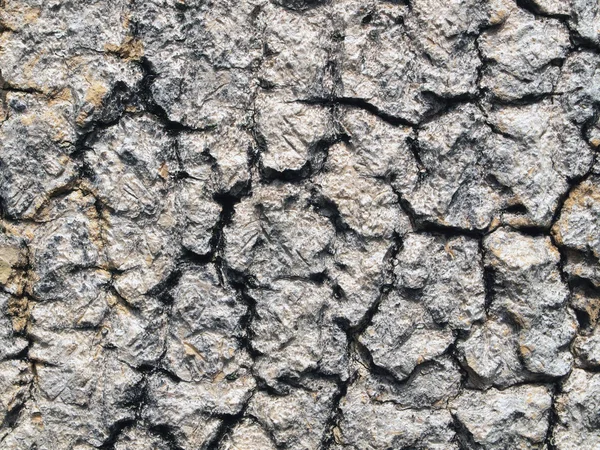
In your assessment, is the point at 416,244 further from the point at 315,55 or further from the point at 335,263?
the point at 315,55

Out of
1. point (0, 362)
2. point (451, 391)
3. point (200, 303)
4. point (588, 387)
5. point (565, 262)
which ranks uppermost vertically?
point (565, 262)

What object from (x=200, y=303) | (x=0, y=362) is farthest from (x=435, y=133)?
(x=0, y=362)

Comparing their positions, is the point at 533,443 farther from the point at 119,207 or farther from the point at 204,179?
the point at 119,207

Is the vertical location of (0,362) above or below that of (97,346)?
below

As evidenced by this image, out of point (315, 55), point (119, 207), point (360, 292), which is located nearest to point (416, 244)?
point (360, 292)

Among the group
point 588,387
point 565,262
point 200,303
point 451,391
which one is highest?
point 565,262

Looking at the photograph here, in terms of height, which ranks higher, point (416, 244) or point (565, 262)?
point (565, 262)
